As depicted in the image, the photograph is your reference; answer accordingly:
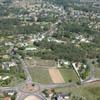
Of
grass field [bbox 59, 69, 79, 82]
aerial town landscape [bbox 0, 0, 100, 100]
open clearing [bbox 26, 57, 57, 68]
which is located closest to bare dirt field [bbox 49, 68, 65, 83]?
aerial town landscape [bbox 0, 0, 100, 100]

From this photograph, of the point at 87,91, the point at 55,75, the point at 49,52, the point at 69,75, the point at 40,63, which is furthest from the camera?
the point at 49,52

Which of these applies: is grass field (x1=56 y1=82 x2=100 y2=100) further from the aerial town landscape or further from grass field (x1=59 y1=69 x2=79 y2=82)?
grass field (x1=59 y1=69 x2=79 y2=82)

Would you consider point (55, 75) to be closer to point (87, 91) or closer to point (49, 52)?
point (87, 91)

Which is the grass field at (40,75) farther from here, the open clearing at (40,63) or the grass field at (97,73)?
the grass field at (97,73)

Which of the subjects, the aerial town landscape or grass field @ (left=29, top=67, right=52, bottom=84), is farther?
grass field @ (left=29, top=67, right=52, bottom=84)

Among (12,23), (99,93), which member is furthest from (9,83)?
(12,23)

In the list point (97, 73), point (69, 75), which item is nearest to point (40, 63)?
point (69, 75)

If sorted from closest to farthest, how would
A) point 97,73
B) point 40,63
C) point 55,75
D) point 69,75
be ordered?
point 55,75, point 69,75, point 97,73, point 40,63
